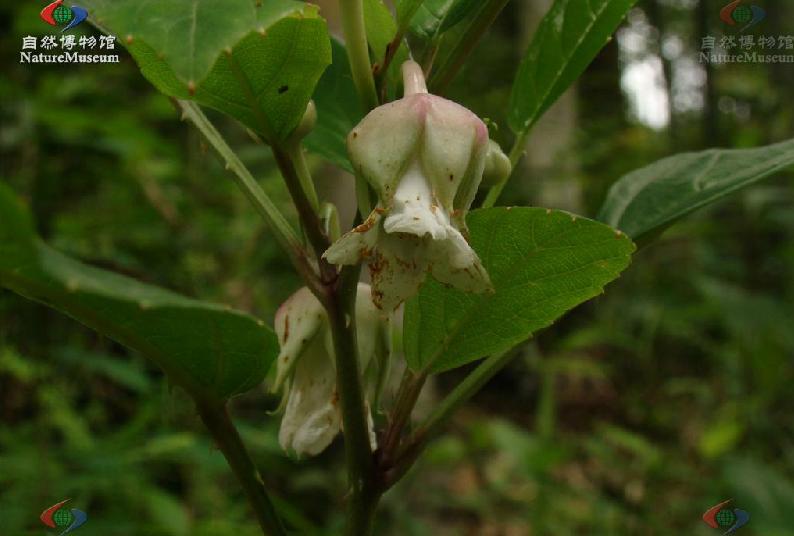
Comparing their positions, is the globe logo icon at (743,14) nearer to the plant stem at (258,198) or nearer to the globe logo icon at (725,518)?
the globe logo icon at (725,518)

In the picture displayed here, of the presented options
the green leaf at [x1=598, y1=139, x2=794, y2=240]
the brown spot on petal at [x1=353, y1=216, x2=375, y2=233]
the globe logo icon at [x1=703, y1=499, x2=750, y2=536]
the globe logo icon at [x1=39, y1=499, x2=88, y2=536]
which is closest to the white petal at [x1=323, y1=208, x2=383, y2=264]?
the brown spot on petal at [x1=353, y1=216, x2=375, y2=233]

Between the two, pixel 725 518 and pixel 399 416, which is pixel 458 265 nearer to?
pixel 399 416

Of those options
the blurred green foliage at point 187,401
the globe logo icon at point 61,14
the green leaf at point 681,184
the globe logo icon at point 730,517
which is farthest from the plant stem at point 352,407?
the globe logo icon at point 730,517

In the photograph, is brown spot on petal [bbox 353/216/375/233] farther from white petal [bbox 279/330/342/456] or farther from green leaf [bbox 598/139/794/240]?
green leaf [bbox 598/139/794/240]

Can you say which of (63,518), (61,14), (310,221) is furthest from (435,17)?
(63,518)

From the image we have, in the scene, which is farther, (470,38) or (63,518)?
(63,518)
